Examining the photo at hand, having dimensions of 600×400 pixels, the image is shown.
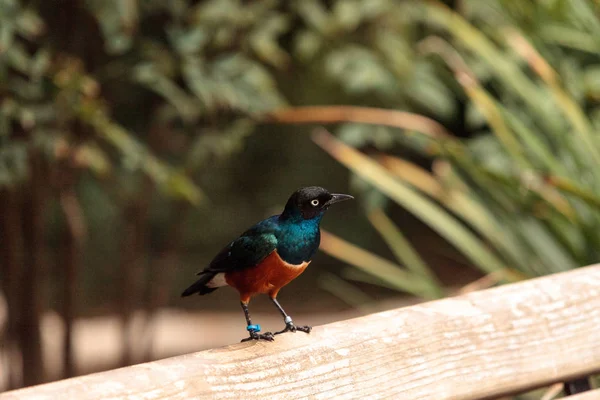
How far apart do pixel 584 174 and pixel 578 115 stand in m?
0.15

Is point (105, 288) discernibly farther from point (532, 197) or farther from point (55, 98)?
point (532, 197)

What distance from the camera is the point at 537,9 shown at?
9.25 feet

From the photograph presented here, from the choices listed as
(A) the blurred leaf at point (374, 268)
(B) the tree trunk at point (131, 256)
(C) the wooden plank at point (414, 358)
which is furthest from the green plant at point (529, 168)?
(B) the tree trunk at point (131, 256)

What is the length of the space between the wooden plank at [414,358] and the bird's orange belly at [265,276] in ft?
0.24

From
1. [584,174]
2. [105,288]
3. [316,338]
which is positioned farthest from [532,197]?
[105,288]

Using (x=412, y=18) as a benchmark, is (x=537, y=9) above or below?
below

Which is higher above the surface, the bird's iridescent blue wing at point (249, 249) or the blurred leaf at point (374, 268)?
the blurred leaf at point (374, 268)

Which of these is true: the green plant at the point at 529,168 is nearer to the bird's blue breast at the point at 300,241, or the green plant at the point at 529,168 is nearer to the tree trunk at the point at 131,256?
the tree trunk at the point at 131,256

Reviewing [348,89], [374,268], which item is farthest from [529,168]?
[348,89]

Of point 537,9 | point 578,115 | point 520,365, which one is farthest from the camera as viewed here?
point 537,9

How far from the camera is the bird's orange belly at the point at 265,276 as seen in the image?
46.0 inches

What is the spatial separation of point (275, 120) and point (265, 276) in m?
1.66

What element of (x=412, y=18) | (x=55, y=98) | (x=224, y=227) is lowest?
(x=55, y=98)

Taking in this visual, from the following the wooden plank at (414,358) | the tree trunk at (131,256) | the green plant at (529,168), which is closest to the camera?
the wooden plank at (414,358)
